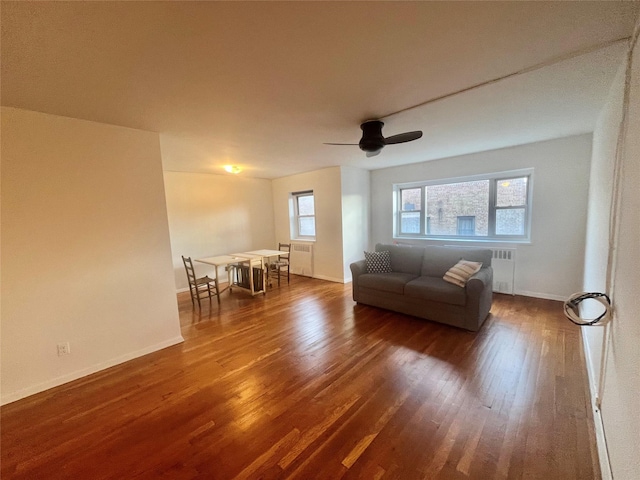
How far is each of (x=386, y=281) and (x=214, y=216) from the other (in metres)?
4.00

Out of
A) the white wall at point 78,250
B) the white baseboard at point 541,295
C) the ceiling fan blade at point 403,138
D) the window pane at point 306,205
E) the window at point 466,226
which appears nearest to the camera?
the white wall at point 78,250

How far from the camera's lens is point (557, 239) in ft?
12.1

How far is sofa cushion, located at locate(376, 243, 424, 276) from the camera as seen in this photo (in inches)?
153

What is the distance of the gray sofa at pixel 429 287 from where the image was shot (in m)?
2.94

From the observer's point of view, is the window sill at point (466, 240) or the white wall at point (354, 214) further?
the white wall at point (354, 214)

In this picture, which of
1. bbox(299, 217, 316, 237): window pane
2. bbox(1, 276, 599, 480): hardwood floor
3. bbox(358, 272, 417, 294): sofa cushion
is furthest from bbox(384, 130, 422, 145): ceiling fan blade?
bbox(299, 217, 316, 237): window pane

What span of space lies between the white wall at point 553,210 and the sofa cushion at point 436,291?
1.76m

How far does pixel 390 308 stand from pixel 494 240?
2.34 meters

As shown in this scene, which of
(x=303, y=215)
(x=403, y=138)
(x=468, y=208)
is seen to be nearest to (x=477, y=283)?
(x=403, y=138)

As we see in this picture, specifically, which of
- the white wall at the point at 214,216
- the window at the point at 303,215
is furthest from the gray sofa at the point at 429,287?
the white wall at the point at 214,216

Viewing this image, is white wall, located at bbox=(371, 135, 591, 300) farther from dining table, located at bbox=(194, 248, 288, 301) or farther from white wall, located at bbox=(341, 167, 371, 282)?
dining table, located at bbox=(194, 248, 288, 301)

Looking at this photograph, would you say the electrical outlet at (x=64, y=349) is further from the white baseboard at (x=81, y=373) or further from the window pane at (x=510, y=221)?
the window pane at (x=510, y=221)

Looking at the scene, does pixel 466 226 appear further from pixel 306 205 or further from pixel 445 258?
pixel 306 205

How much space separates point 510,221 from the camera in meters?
4.14
